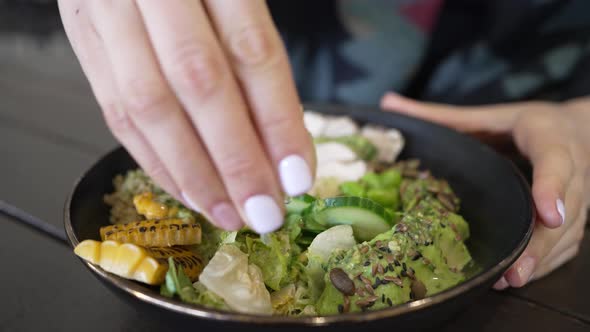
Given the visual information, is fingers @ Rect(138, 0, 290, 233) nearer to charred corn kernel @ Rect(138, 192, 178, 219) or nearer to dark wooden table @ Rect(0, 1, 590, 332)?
dark wooden table @ Rect(0, 1, 590, 332)

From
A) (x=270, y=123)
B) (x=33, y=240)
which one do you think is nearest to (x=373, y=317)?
(x=270, y=123)

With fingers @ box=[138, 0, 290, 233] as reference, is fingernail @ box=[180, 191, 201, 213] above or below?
below

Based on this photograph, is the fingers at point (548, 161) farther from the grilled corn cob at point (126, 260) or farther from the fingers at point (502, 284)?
the grilled corn cob at point (126, 260)

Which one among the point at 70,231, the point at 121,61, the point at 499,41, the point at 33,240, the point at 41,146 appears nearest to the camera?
the point at 121,61

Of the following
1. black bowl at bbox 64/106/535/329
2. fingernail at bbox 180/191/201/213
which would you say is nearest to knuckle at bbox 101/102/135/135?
fingernail at bbox 180/191/201/213

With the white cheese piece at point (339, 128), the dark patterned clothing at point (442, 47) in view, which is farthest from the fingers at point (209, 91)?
the dark patterned clothing at point (442, 47)

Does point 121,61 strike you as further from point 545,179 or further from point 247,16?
point 545,179

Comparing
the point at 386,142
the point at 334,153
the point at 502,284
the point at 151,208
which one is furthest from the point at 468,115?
the point at 151,208
